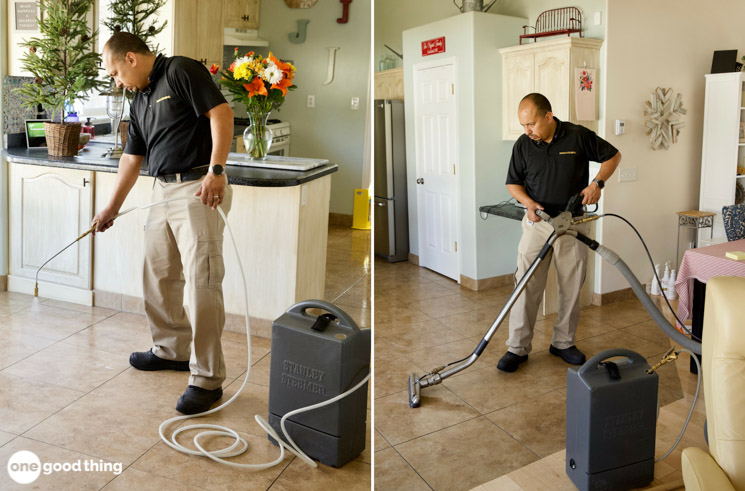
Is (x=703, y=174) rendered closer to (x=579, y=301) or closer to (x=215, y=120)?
(x=579, y=301)

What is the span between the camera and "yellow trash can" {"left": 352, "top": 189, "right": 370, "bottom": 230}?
138 centimetres

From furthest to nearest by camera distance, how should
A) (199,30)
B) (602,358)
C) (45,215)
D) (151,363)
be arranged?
(151,363) < (45,215) < (199,30) < (602,358)

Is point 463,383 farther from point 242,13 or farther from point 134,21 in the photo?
point 134,21

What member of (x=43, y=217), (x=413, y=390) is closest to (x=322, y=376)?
(x=413, y=390)

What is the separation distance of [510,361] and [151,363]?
126cm

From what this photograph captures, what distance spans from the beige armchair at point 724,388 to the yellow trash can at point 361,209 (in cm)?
68

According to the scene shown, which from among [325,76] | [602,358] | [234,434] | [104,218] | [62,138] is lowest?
[234,434]

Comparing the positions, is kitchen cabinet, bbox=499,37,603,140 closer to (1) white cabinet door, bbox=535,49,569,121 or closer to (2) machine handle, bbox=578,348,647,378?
(1) white cabinet door, bbox=535,49,569,121

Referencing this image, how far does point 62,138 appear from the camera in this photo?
1765mm

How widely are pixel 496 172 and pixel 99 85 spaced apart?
112cm

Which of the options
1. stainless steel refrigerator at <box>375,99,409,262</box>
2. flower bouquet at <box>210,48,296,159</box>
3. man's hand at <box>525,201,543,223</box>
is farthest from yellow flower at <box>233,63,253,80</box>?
man's hand at <box>525,201,543,223</box>

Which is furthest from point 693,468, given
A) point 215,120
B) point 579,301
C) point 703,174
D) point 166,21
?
point 166,21

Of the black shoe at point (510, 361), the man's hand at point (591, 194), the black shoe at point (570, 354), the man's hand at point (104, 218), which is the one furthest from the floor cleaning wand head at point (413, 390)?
the man's hand at point (104, 218)

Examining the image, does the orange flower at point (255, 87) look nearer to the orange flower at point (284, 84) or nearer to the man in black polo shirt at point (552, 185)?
the orange flower at point (284, 84)
